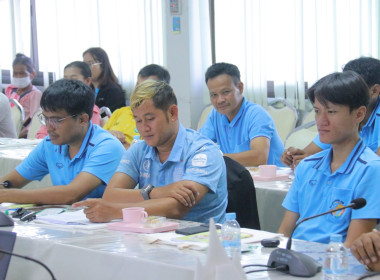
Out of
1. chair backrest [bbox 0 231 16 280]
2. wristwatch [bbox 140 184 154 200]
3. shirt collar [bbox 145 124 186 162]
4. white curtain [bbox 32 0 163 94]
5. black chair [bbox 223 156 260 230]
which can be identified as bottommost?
black chair [bbox 223 156 260 230]

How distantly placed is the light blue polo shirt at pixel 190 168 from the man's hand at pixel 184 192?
4 cm

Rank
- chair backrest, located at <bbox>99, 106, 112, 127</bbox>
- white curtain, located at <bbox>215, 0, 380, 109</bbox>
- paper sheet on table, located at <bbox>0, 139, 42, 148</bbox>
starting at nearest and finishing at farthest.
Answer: paper sheet on table, located at <bbox>0, 139, 42, 148</bbox> < white curtain, located at <bbox>215, 0, 380, 109</bbox> < chair backrest, located at <bbox>99, 106, 112, 127</bbox>

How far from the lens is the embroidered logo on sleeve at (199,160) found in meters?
2.41

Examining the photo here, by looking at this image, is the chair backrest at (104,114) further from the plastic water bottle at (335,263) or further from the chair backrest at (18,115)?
the plastic water bottle at (335,263)

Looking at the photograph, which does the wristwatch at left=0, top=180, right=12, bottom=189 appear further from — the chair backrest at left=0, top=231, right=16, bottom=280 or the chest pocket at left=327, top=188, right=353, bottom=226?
the chest pocket at left=327, top=188, right=353, bottom=226

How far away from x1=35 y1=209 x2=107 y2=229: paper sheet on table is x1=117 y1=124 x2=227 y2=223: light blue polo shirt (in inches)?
12.6

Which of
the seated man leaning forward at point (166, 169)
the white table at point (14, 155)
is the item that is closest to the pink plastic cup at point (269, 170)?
the seated man leaning forward at point (166, 169)

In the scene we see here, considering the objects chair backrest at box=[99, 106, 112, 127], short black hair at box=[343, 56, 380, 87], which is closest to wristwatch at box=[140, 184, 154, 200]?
short black hair at box=[343, 56, 380, 87]

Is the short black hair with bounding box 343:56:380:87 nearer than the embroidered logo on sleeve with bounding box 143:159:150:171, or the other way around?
the embroidered logo on sleeve with bounding box 143:159:150:171

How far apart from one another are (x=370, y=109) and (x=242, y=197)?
39.2 inches

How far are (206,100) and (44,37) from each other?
8.53ft

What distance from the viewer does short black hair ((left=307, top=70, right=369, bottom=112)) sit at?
6.97 feet

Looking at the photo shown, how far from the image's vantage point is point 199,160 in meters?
2.42

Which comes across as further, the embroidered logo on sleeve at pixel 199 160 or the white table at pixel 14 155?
the white table at pixel 14 155
